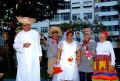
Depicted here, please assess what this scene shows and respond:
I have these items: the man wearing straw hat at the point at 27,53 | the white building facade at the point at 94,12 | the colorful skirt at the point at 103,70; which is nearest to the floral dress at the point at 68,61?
the colorful skirt at the point at 103,70

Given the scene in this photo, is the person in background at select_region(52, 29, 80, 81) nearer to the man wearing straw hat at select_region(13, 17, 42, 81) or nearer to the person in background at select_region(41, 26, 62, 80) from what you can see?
the person in background at select_region(41, 26, 62, 80)

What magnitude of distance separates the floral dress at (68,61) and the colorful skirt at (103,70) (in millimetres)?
554

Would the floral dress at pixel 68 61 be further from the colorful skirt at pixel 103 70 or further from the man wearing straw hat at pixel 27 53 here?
the man wearing straw hat at pixel 27 53

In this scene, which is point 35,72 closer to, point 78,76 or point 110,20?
point 78,76

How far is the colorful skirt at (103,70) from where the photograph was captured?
9508 millimetres

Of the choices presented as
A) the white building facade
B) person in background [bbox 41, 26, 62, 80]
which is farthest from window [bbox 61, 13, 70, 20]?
person in background [bbox 41, 26, 62, 80]

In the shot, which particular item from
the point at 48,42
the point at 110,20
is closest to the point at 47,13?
the point at 48,42

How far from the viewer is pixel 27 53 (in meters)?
9.15

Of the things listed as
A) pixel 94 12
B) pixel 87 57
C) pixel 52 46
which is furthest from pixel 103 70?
pixel 94 12

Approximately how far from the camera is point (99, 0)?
82250 mm

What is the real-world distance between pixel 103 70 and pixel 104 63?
185 millimetres

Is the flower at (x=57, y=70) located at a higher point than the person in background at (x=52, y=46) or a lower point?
lower

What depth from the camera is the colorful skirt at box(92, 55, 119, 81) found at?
9508 mm

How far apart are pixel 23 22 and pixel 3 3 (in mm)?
17980
